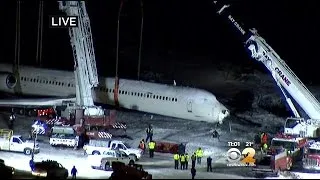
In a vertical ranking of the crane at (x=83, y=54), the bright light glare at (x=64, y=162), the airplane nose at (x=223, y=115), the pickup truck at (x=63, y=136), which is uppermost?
the crane at (x=83, y=54)

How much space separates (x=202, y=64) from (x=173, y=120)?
1402 inches

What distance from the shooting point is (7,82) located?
2621 inches

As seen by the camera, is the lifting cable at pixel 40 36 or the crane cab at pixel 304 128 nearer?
the crane cab at pixel 304 128

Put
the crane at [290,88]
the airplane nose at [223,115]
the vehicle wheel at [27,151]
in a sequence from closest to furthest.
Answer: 1. the vehicle wheel at [27,151]
2. the crane at [290,88]
3. the airplane nose at [223,115]

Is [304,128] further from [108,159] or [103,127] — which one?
[108,159]

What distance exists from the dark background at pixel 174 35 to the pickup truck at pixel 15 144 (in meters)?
38.3

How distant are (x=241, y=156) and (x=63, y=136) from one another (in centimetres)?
1212

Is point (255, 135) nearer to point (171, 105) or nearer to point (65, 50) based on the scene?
point (171, 105)

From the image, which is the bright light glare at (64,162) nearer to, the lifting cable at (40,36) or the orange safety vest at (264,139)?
the orange safety vest at (264,139)

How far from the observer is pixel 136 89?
58.6 metres

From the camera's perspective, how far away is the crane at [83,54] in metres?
50.0

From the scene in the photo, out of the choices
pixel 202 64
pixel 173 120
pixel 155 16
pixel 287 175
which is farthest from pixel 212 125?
pixel 155 16

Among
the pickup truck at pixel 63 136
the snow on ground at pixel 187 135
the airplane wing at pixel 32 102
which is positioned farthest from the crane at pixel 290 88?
the airplane wing at pixel 32 102

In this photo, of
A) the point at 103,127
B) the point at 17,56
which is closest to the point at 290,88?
the point at 103,127
